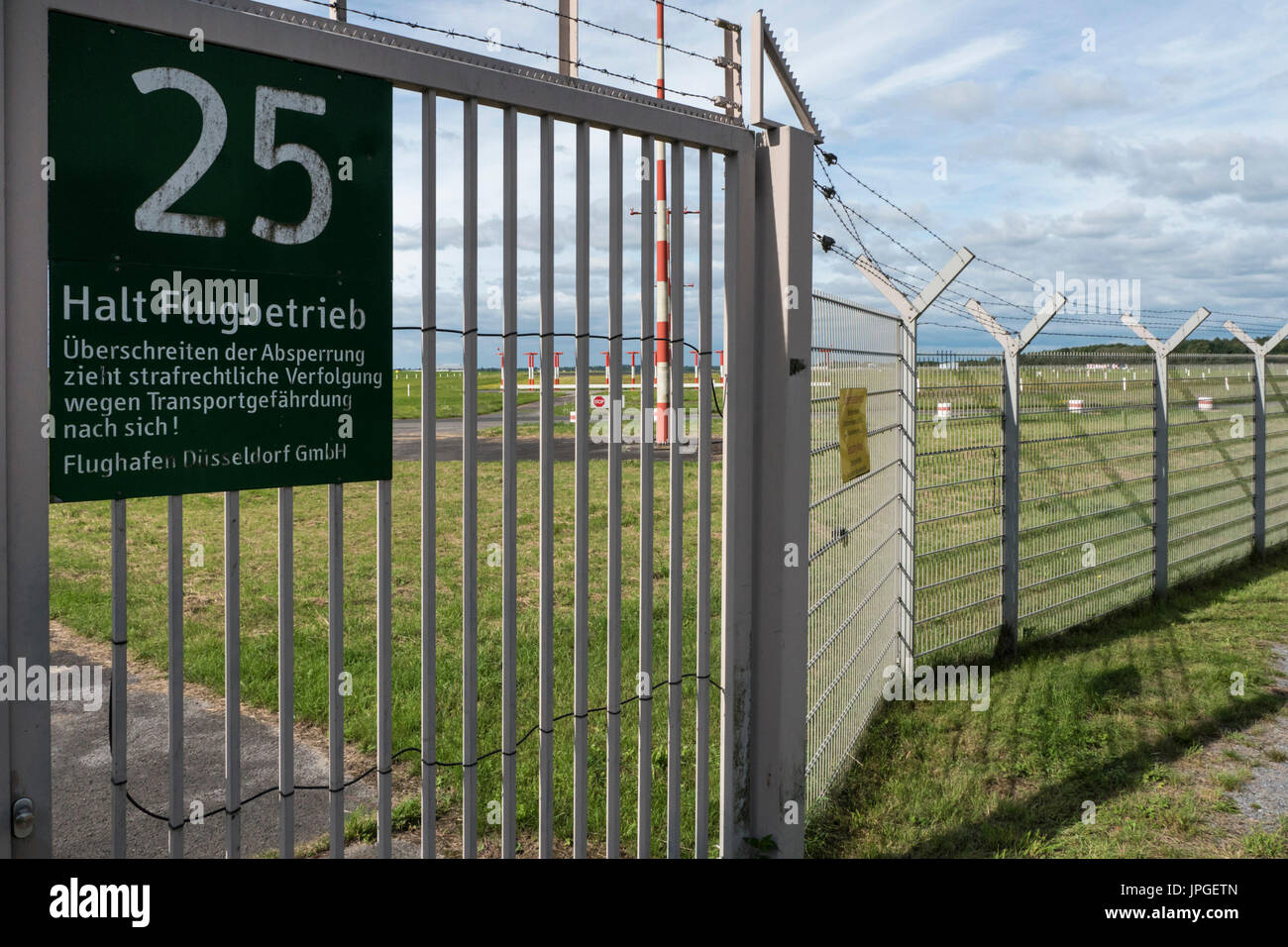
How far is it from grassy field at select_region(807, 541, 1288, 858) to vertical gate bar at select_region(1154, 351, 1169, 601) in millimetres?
1525

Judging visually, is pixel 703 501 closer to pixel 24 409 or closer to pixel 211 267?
pixel 211 267

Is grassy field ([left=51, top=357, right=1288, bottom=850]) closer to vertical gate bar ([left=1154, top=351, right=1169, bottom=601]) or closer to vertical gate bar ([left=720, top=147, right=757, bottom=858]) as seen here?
vertical gate bar ([left=1154, top=351, right=1169, bottom=601])

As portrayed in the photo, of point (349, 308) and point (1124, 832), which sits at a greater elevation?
point (349, 308)

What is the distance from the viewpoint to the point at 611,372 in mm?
2920

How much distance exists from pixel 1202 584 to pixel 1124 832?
5924mm

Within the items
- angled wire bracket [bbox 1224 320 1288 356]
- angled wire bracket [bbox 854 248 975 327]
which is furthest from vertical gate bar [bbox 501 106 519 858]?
angled wire bracket [bbox 1224 320 1288 356]

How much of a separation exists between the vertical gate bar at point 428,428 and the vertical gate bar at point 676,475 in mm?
741

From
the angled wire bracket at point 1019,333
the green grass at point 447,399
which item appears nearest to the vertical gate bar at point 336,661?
the angled wire bracket at point 1019,333

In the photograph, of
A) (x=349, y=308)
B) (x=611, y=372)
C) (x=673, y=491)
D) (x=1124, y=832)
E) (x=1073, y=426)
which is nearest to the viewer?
Result: (x=349, y=308)

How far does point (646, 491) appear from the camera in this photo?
3.10 m

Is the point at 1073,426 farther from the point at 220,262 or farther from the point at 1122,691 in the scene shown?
the point at 220,262

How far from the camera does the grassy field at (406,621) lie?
183 inches

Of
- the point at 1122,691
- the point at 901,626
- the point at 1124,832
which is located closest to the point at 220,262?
the point at 1124,832

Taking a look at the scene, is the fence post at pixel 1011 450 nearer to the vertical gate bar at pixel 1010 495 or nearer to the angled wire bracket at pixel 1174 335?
the vertical gate bar at pixel 1010 495
